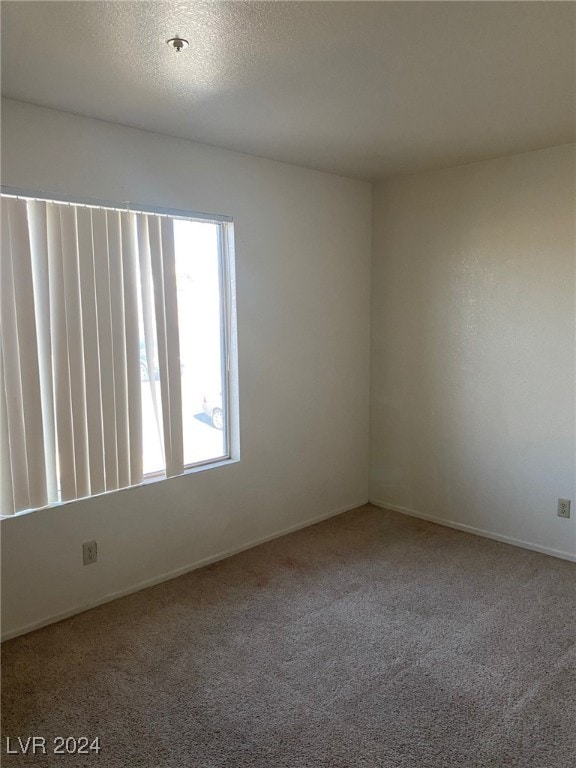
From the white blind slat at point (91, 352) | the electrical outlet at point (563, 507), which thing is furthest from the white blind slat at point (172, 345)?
the electrical outlet at point (563, 507)

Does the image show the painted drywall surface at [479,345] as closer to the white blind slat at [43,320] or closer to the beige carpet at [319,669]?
the beige carpet at [319,669]

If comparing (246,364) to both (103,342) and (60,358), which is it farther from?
(60,358)

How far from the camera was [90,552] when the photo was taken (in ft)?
9.86

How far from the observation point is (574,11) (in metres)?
1.80

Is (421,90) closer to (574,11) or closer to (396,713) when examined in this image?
(574,11)

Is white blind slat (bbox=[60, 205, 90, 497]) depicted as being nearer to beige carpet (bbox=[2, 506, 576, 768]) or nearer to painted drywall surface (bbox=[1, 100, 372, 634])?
painted drywall surface (bbox=[1, 100, 372, 634])

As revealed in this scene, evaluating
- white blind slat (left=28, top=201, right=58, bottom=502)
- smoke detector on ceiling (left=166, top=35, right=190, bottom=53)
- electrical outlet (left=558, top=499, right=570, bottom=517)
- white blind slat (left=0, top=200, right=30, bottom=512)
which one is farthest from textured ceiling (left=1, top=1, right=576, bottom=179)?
electrical outlet (left=558, top=499, right=570, bottom=517)

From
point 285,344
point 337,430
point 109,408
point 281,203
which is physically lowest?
point 337,430

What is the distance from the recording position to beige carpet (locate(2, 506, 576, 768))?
6.75ft

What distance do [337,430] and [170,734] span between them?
8.28 feet

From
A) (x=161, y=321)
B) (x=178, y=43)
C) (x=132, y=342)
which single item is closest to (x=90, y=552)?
(x=132, y=342)

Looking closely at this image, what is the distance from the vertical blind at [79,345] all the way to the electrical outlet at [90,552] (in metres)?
0.27

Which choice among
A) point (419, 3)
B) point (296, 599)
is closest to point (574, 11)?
→ point (419, 3)

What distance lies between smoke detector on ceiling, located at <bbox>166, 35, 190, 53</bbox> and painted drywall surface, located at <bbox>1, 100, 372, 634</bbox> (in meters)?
0.99
